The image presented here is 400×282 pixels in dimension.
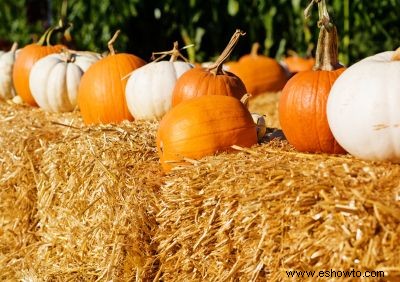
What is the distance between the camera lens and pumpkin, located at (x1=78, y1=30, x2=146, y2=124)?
364 cm

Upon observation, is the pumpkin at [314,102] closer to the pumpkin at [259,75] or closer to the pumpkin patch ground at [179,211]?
the pumpkin patch ground at [179,211]

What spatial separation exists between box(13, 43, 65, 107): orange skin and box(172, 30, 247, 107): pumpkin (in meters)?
1.71

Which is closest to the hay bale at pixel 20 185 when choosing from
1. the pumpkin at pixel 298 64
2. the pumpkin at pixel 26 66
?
the pumpkin at pixel 26 66

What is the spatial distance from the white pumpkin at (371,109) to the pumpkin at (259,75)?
12.2 ft

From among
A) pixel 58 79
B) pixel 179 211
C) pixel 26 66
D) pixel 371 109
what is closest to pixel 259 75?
pixel 26 66

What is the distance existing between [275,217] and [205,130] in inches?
24.6

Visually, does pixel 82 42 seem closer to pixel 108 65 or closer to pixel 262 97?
pixel 262 97

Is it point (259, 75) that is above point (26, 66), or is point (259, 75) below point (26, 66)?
below

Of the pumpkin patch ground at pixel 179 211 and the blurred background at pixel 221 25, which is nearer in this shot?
the pumpkin patch ground at pixel 179 211

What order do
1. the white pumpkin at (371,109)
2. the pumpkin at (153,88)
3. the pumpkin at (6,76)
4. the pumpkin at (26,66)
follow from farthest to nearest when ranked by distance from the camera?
the pumpkin at (6,76), the pumpkin at (26,66), the pumpkin at (153,88), the white pumpkin at (371,109)

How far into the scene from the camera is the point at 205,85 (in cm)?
306

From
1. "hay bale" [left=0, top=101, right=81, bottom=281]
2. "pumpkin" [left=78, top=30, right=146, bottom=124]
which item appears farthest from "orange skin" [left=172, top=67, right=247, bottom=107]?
"hay bale" [left=0, top=101, right=81, bottom=281]

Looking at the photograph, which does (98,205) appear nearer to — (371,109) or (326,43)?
(326,43)

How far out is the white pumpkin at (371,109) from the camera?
6.79 ft
